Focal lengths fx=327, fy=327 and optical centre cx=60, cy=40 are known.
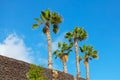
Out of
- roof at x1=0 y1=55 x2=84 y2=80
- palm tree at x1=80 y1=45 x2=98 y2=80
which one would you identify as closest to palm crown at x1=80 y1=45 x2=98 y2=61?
palm tree at x1=80 y1=45 x2=98 y2=80

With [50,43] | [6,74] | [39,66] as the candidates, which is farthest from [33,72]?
[50,43]

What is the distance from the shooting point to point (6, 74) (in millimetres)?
25484

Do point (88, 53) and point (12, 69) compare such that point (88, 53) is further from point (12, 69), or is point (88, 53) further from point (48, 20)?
point (12, 69)

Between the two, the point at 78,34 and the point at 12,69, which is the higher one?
the point at 78,34

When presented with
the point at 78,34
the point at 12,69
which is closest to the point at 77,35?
A: the point at 78,34

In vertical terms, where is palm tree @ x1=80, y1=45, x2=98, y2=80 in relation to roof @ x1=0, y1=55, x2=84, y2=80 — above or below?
above

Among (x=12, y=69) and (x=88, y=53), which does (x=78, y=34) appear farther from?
(x=12, y=69)

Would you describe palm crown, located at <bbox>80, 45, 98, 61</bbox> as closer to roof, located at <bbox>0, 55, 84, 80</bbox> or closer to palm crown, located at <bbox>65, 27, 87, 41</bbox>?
palm crown, located at <bbox>65, 27, 87, 41</bbox>

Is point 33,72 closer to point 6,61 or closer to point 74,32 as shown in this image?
point 6,61

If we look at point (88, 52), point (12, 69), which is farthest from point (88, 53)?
point (12, 69)

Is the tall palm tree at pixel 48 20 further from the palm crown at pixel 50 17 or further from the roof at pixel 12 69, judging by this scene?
the roof at pixel 12 69

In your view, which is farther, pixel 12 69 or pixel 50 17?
pixel 50 17

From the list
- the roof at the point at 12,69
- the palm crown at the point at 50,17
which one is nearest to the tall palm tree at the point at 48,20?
the palm crown at the point at 50,17

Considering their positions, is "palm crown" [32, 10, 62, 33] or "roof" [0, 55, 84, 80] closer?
"roof" [0, 55, 84, 80]
